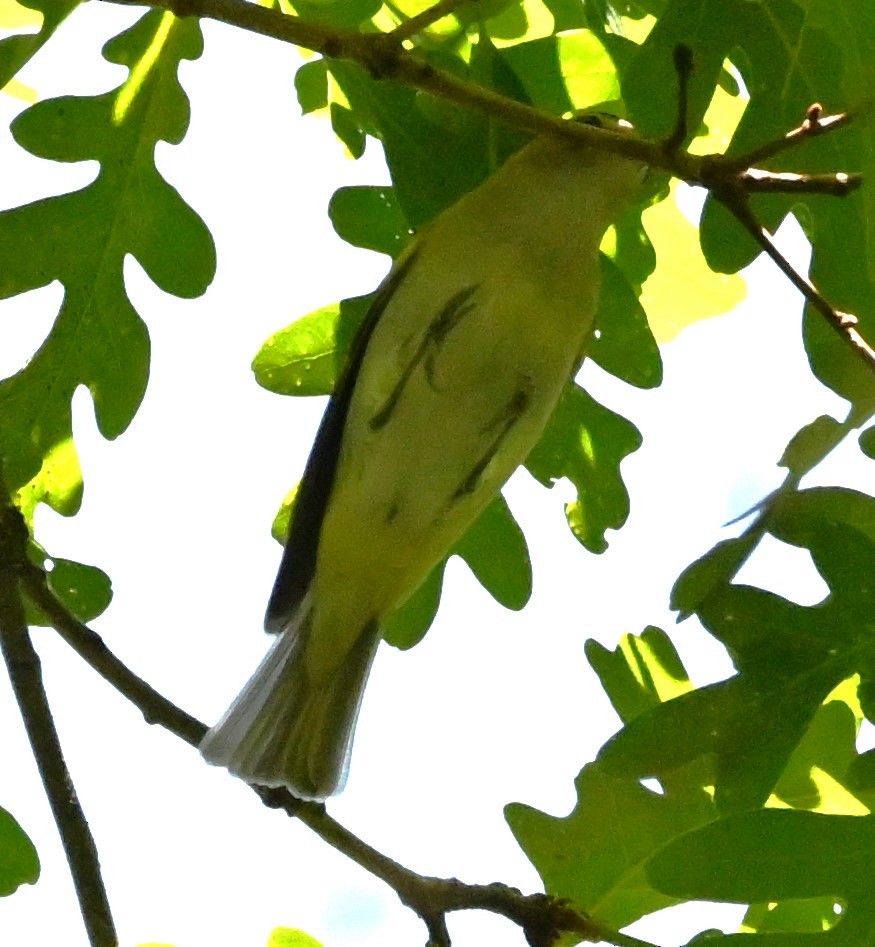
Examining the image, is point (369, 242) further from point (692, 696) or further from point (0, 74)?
point (692, 696)

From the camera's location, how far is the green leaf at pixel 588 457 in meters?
2.55

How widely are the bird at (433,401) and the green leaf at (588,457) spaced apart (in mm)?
253

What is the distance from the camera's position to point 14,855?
2.27 m

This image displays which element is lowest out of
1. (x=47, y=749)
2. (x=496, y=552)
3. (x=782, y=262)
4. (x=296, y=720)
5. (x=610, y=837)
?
(x=610, y=837)

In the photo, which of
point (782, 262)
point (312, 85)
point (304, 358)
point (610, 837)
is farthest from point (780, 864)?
point (312, 85)

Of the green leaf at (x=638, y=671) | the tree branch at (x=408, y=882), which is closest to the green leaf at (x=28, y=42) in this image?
the tree branch at (x=408, y=882)

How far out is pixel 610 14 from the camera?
2408 mm

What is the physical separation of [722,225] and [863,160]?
0.27m

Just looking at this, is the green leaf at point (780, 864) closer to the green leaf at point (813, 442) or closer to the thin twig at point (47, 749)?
the green leaf at point (813, 442)

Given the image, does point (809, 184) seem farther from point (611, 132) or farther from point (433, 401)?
point (433, 401)

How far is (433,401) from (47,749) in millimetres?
829

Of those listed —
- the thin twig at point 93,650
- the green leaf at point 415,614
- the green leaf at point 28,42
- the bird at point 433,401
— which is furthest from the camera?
the green leaf at point 415,614

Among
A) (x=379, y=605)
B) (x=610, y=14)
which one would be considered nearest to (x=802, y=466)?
(x=379, y=605)

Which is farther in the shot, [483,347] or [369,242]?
[369,242]
